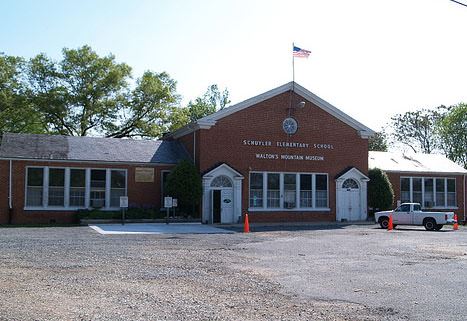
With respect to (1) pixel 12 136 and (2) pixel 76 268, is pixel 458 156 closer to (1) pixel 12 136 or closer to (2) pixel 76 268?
(1) pixel 12 136

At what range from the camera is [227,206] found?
31.5 m

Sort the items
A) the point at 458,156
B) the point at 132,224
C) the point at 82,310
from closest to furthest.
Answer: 1. the point at 82,310
2. the point at 132,224
3. the point at 458,156

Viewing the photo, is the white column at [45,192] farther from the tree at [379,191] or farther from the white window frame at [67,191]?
the tree at [379,191]

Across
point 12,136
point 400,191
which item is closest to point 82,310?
point 12,136

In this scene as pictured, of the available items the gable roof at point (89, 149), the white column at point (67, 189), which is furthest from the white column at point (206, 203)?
the white column at point (67, 189)

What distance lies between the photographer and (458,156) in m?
63.8

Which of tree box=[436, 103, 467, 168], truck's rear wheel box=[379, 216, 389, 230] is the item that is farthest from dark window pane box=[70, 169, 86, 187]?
tree box=[436, 103, 467, 168]

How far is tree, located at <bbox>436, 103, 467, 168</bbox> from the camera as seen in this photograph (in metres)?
61.3

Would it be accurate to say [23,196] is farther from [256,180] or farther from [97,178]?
[256,180]

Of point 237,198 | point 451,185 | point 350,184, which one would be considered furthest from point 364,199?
point 451,185

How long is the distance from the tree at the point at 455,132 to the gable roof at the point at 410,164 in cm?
2072

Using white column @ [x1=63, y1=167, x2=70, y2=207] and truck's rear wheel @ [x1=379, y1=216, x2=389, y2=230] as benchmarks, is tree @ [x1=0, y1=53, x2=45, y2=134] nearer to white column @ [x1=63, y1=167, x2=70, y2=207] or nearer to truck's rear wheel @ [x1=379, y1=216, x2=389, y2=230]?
white column @ [x1=63, y1=167, x2=70, y2=207]

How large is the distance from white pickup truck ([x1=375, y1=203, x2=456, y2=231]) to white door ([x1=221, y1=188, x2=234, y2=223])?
8.24 metres

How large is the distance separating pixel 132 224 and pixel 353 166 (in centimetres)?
1498
